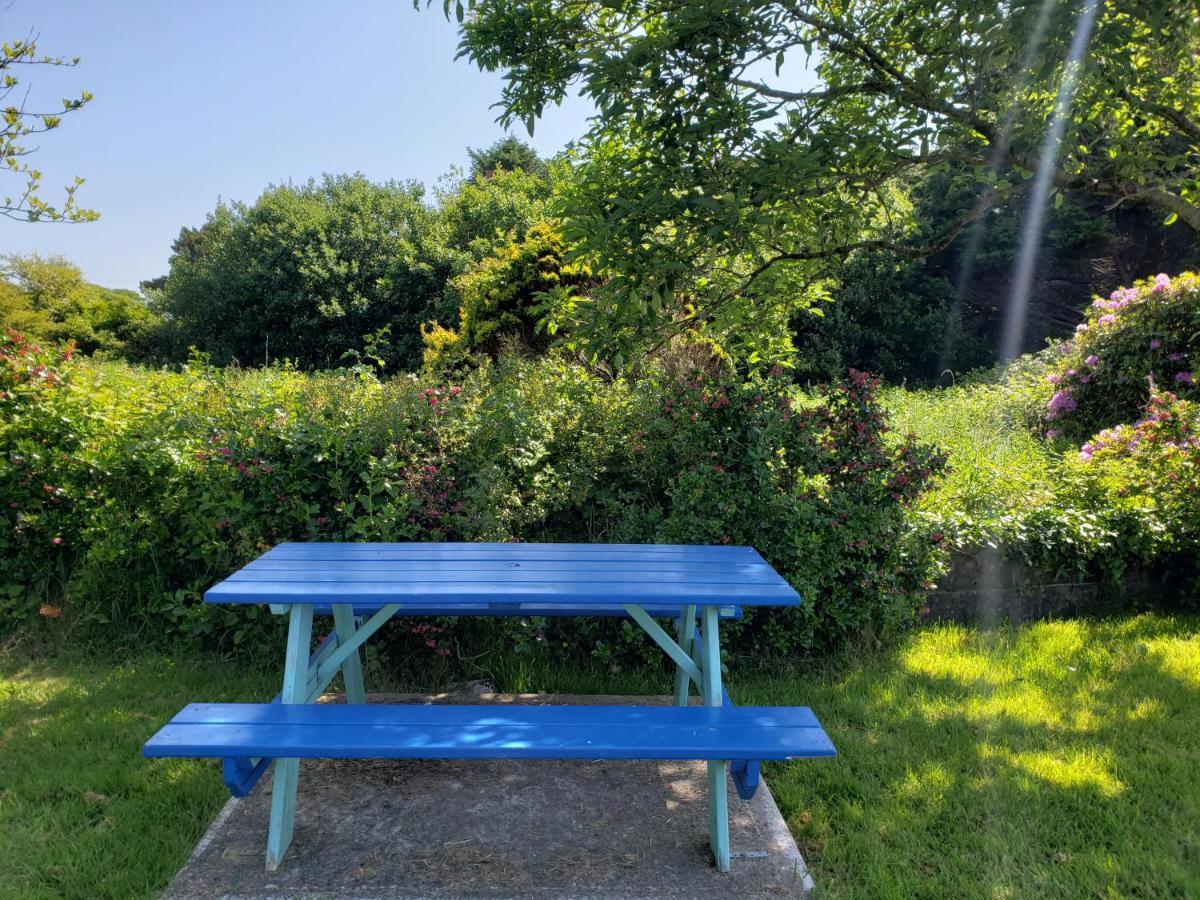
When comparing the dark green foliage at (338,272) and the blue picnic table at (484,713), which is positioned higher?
the dark green foliage at (338,272)

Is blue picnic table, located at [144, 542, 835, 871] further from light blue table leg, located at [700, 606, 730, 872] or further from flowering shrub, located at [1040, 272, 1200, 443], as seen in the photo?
flowering shrub, located at [1040, 272, 1200, 443]

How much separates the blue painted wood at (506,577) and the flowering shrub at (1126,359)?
6238mm

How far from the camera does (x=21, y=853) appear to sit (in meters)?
2.33

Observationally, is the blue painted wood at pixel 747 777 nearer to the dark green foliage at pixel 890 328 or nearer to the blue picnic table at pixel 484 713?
the blue picnic table at pixel 484 713

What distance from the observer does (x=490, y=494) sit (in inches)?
148

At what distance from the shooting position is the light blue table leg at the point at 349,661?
9.45ft

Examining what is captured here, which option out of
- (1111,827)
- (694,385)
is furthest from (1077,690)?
(694,385)

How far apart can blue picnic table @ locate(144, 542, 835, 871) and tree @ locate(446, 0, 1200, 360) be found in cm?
156

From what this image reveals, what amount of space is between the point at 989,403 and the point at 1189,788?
7005mm

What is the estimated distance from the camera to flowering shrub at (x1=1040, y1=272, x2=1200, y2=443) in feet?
23.8

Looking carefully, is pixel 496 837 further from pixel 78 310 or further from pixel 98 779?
pixel 78 310

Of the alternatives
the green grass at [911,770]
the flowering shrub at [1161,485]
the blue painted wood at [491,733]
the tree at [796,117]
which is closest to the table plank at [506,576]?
the blue painted wood at [491,733]

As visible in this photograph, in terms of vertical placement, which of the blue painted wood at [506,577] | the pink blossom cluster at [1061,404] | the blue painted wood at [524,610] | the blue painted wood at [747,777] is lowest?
the blue painted wood at [747,777]

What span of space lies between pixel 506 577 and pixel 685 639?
2.79ft
